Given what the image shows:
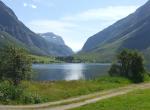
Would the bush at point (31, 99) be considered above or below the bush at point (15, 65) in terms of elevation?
below

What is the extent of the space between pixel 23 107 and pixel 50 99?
6999mm

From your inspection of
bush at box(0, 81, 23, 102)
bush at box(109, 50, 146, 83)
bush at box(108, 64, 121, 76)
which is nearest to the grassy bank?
bush at box(0, 81, 23, 102)

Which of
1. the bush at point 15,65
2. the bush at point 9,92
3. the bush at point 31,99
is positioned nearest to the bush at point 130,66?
the bush at point 15,65

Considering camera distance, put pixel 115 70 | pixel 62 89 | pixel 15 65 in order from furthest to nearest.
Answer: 1. pixel 115 70
2. pixel 62 89
3. pixel 15 65

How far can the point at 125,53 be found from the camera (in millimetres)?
81875

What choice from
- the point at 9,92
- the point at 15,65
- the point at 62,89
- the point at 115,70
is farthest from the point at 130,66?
the point at 9,92

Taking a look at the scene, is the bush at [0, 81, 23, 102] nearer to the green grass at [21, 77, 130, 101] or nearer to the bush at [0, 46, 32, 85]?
the green grass at [21, 77, 130, 101]

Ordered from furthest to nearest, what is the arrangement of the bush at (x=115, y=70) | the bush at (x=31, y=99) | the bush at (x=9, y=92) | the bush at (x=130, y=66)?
the bush at (x=115, y=70), the bush at (x=130, y=66), the bush at (x=31, y=99), the bush at (x=9, y=92)

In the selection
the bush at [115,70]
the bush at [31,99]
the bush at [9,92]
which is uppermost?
the bush at [115,70]

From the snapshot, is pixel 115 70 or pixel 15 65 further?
pixel 115 70

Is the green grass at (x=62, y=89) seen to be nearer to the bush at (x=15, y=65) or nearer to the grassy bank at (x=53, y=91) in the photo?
the grassy bank at (x=53, y=91)

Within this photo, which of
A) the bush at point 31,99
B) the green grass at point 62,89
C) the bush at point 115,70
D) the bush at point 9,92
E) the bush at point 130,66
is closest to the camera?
the bush at point 9,92

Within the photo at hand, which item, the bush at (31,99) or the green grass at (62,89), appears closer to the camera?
the bush at (31,99)

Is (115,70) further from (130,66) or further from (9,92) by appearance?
(9,92)
